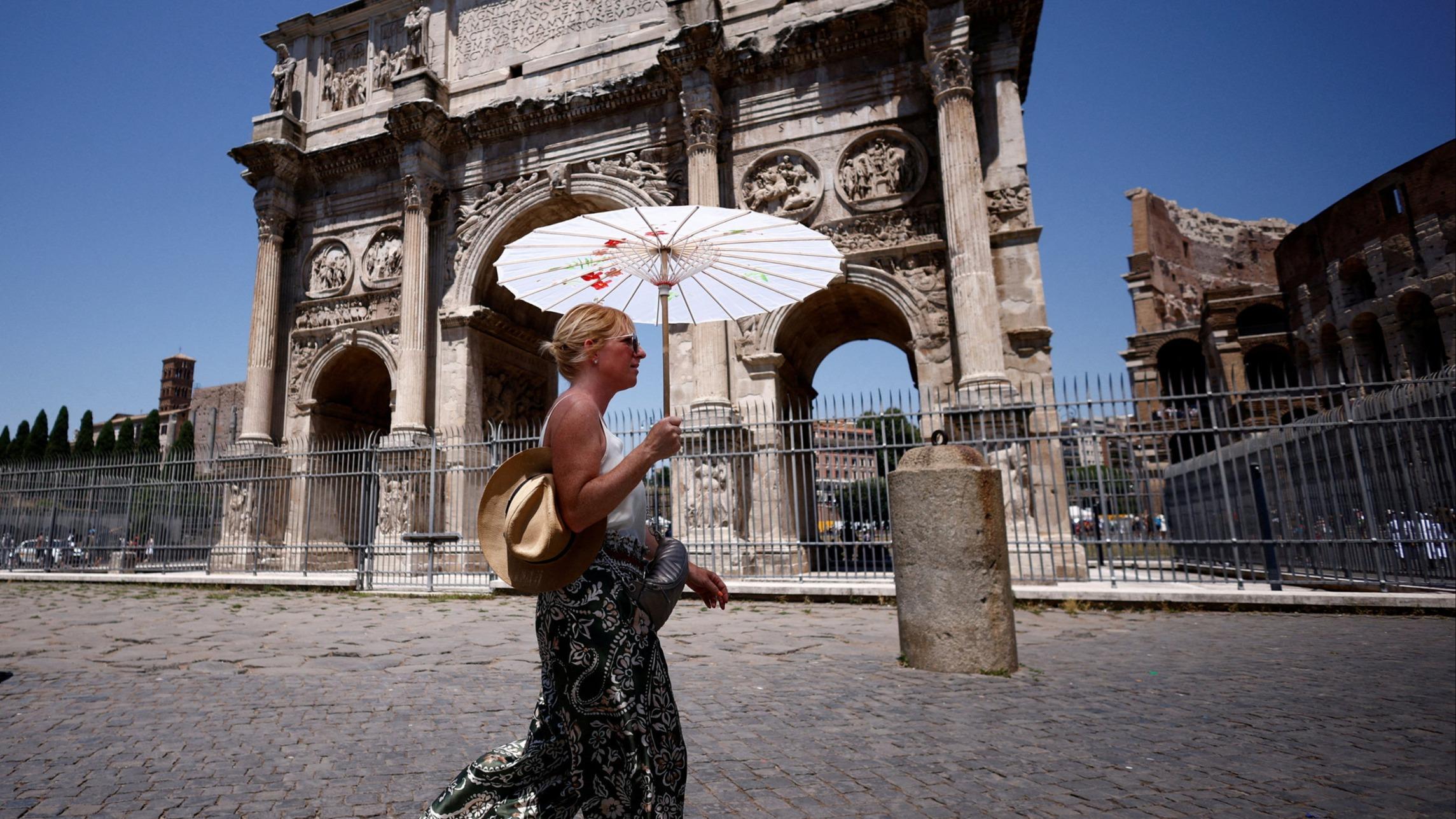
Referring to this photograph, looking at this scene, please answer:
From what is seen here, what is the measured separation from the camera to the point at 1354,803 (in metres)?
2.53

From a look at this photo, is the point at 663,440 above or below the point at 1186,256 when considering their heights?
below

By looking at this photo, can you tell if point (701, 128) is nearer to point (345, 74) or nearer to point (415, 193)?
point (415, 193)

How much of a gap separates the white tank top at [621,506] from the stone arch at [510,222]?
43.7 feet

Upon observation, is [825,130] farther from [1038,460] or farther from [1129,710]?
[1129,710]

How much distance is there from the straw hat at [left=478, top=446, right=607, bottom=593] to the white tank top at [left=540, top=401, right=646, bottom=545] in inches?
3.0

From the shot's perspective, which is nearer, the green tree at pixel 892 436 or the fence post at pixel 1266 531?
the fence post at pixel 1266 531

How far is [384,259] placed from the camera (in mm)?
15867

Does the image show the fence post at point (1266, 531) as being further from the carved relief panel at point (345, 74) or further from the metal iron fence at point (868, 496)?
the carved relief panel at point (345, 74)

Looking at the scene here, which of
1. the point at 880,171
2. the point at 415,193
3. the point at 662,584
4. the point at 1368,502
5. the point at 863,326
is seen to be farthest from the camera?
the point at 863,326

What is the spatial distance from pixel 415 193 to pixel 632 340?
49.4 ft

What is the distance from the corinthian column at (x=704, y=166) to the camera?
12.2 meters

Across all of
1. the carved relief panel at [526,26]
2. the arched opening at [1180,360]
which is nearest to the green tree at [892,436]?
the carved relief panel at [526,26]

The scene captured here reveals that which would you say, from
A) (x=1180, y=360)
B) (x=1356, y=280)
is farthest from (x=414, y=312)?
(x=1180, y=360)

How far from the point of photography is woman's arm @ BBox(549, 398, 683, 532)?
1.58m
